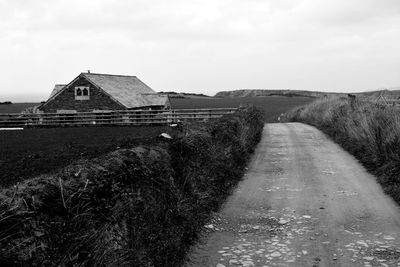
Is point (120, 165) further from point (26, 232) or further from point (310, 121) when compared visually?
point (310, 121)

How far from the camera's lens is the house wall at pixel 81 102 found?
3875cm

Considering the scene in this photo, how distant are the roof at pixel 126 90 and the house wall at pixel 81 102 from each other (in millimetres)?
492

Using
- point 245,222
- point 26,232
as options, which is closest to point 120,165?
point 26,232

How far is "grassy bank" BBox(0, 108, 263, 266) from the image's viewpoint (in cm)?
361

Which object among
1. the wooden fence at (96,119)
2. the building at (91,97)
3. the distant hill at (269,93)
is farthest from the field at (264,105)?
the distant hill at (269,93)

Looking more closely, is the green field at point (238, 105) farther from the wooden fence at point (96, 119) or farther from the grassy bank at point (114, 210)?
the grassy bank at point (114, 210)

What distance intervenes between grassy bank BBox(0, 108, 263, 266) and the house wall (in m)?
30.5

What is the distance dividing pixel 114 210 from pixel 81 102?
36.0 metres

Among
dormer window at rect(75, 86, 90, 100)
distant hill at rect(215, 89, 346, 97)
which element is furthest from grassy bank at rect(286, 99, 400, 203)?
distant hill at rect(215, 89, 346, 97)

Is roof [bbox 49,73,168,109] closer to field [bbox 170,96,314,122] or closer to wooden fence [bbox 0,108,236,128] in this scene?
wooden fence [bbox 0,108,236,128]

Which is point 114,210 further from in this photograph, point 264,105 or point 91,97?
point 264,105

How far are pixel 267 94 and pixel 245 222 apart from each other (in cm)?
14154

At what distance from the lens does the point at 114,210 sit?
5.02 meters

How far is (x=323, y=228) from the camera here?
764 cm
